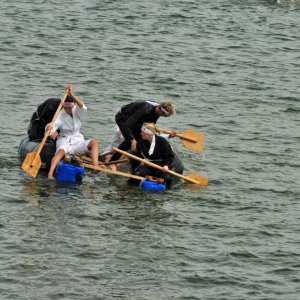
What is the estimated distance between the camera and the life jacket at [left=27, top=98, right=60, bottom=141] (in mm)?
20844

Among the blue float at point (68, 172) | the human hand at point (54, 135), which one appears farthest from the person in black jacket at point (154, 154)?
the human hand at point (54, 135)

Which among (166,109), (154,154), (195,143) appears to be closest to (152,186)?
(154,154)

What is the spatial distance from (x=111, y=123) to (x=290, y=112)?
16.4 feet

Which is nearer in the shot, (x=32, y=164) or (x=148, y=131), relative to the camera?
(x=32, y=164)

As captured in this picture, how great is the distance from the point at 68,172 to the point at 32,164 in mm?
719

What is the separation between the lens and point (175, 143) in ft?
79.2

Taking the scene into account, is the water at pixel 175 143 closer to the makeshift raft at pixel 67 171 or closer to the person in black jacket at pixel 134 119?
the makeshift raft at pixel 67 171

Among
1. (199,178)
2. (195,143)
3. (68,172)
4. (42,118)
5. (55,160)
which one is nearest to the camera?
(68,172)

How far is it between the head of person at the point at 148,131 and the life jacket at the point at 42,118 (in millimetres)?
1797

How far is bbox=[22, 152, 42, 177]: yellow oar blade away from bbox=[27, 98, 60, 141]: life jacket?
1112 millimetres

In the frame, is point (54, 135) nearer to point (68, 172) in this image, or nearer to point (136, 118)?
point (68, 172)

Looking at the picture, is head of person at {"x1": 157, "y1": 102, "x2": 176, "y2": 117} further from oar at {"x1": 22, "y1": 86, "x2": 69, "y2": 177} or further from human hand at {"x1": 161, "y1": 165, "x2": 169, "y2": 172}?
oar at {"x1": 22, "y1": 86, "x2": 69, "y2": 177}

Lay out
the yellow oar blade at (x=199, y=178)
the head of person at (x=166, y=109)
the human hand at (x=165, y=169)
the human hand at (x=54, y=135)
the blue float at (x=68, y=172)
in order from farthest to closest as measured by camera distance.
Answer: the yellow oar blade at (x=199, y=178)
the human hand at (x=54, y=135)
the blue float at (x=68, y=172)
the human hand at (x=165, y=169)
the head of person at (x=166, y=109)

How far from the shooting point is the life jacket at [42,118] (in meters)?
20.8
